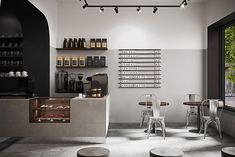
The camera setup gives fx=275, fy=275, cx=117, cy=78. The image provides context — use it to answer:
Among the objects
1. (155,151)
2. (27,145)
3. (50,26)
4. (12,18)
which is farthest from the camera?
(12,18)

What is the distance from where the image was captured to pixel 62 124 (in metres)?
5.45

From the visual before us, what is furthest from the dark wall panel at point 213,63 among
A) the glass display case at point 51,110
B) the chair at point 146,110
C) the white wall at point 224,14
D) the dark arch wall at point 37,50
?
the dark arch wall at point 37,50

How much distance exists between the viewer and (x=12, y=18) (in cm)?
788

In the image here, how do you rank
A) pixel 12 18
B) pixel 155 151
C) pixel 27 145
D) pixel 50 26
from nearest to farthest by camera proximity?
pixel 155 151
pixel 27 145
pixel 50 26
pixel 12 18

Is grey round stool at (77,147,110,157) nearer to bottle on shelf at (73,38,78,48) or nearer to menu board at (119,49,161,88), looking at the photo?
menu board at (119,49,161,88)

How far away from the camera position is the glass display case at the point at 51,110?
5.49 meters

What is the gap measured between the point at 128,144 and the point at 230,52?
12.1 ft

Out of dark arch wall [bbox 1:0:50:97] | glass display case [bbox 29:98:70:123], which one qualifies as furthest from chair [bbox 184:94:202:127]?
dark arch wall [bbox 1:0:50:97]

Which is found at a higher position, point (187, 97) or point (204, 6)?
point (204, 6)

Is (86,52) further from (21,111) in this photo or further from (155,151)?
(155,151)

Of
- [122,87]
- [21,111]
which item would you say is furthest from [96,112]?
[122,87]

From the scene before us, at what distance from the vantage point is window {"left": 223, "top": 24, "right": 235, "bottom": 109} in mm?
6898

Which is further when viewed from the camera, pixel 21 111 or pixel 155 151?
pixel 21 111

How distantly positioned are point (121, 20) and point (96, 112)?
11.8ft
